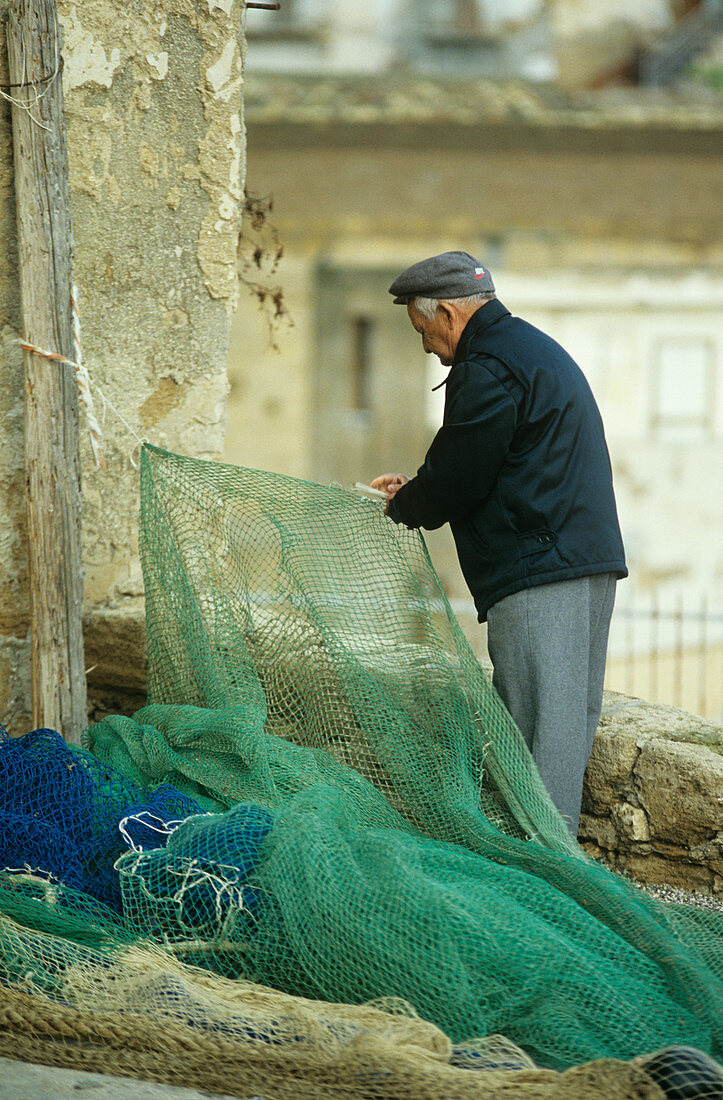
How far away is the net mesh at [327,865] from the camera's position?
2.03 meters

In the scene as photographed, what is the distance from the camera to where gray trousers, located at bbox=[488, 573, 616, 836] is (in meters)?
2.92

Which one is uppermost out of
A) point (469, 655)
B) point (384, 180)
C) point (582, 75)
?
point (582, 75)

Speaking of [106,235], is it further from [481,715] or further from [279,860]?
[279,860]

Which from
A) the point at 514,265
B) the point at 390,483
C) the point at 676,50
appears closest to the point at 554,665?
the point at 390,483

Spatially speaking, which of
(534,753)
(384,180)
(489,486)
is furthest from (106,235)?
(384,180)

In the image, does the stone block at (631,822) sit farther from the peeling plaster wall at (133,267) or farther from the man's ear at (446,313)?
the peeling plaster wall at (133,267)

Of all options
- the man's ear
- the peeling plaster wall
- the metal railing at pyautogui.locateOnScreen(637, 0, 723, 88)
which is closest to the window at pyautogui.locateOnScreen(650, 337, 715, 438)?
the metal railing at pyautogui.locateOnScreen(637, 0, 723, 88)

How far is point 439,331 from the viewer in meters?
3.10

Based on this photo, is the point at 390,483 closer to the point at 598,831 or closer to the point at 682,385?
the point at 598,831

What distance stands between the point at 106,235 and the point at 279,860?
2201 millimetres

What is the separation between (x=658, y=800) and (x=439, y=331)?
1.46m

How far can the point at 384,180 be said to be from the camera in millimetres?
13453

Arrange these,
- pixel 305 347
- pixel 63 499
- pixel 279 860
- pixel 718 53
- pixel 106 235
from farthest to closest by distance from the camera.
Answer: pixel 718 53, pixel 305 347, pixel 106 235, pixel 63 499, pixel 279 860

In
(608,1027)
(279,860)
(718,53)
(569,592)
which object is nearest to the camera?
(608,1027)
